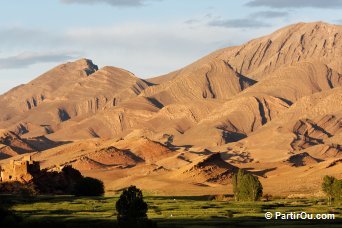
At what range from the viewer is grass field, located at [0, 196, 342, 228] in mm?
80562

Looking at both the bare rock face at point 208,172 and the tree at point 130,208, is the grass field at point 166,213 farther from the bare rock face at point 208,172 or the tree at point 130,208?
the bare rock face at point 208,172

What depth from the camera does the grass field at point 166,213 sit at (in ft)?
264

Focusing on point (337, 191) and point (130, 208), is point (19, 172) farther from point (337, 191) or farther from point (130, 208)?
point (130, 208)

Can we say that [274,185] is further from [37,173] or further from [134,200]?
[134,200]

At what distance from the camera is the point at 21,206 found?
111875 millimetres

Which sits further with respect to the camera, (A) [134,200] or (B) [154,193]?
(B) [154,193]

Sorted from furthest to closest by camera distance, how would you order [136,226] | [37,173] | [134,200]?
1. [37,173]
2. [134,200]
3. [136,226]

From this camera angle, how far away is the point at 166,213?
9838 centimetres

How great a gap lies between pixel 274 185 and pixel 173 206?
67.3 meters

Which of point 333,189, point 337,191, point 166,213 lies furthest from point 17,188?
point 337,191

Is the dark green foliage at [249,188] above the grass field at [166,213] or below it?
above

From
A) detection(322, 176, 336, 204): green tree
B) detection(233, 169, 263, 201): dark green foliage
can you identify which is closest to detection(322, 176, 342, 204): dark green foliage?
detection(322, 176, 336, 204): green tree

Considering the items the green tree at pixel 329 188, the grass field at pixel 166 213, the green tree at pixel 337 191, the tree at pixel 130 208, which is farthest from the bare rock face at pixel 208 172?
the tree at pixel 130 208

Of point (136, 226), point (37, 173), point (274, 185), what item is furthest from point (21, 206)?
point (274, 185)
